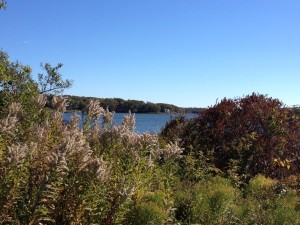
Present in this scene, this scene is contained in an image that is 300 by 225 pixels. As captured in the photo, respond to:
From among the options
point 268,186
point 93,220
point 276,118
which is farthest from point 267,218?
point 276,118

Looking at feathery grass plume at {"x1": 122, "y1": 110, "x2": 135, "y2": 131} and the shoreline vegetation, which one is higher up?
feathery grass plume at {"x1": 122, "y1": 110, "x2": 135, "y2": 131}

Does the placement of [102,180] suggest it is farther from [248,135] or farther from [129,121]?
[248,135]

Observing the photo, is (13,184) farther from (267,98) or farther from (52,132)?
(267,98)

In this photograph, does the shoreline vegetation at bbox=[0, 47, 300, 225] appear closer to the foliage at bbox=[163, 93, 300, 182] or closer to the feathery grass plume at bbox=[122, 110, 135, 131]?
the feathery grass plume at bbox=[122, 110, 135, 131]

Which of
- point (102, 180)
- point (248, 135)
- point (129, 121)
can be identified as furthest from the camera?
point (248, 135)

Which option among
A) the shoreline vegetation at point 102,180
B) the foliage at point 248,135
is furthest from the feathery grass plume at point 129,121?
the foliage at point 248,135

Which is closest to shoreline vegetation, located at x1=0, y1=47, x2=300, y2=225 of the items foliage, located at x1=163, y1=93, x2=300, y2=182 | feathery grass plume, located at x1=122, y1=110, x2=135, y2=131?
feathery grass plume, located at x1=122, y1=110, x2=135, y2=131

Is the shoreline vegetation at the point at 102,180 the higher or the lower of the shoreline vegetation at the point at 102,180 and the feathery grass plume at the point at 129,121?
the lower

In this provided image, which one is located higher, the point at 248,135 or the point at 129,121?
the point at 129,121

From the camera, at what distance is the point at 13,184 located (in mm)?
3594

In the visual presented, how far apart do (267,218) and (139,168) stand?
2.32 meters

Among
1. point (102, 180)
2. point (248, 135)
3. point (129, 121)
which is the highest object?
point (129, 121)

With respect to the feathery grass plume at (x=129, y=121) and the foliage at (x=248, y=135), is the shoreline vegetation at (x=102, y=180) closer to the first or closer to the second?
the feathery grass plume at (x=129, y=121)

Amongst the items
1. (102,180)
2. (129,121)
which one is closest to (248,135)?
(129,121)
